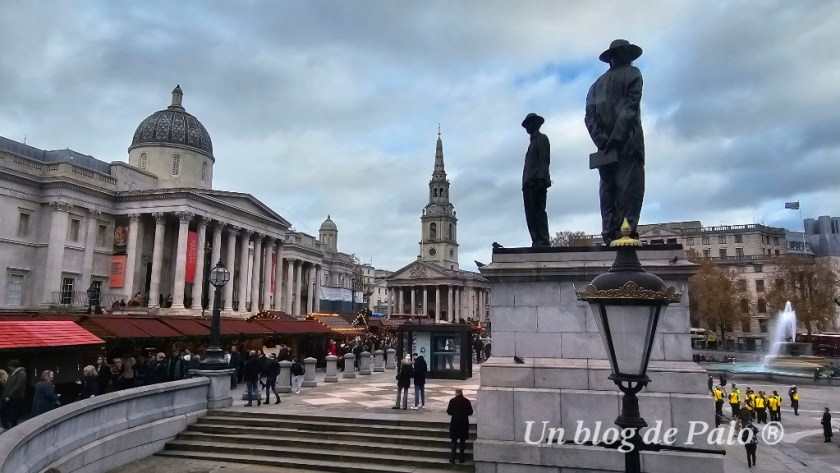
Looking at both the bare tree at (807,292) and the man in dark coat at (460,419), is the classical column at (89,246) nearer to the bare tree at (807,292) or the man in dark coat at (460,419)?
the man in dark coat at (460,419)

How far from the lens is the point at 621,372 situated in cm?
394

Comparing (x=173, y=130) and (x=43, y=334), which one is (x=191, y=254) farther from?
(x=43, y=334)

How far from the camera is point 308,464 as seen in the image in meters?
11.5

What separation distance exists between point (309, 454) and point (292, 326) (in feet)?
84.3

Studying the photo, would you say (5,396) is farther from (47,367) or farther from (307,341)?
(307,341)

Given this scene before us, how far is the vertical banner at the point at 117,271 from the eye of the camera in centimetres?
4272

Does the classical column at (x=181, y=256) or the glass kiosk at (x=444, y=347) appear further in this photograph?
the classical column at (x=181, y=256)

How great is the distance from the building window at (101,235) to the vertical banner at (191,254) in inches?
265

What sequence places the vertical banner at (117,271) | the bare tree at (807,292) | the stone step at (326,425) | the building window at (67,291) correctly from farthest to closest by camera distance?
the bare tree at (807,292), the vertical banner at (117,271), the building window at (67,291), the stone step at (326,425)

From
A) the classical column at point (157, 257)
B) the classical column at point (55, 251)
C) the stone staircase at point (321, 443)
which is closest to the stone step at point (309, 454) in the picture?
the stone staircase at point (321, 443)

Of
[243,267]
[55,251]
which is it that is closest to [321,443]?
[55,251]

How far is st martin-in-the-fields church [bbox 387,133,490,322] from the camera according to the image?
126 meters

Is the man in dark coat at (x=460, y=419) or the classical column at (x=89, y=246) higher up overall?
the classical column at (x=89, y=246)

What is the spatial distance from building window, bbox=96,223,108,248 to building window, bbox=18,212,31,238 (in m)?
5.11
